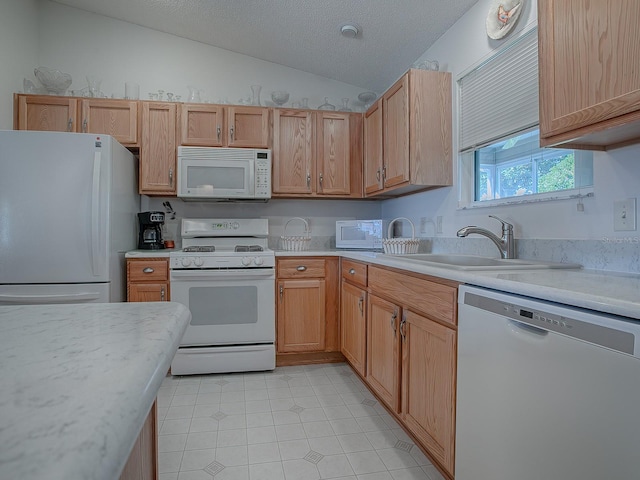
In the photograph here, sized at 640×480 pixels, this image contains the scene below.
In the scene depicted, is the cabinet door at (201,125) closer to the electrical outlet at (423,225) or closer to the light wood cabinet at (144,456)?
the electrical outlet at (423,225)

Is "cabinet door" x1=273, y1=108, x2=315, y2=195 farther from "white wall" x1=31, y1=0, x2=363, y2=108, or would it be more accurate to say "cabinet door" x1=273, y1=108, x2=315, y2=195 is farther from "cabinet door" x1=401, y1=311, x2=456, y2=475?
"cabinet door" x1=401, y1=311, x2=456, y2=475

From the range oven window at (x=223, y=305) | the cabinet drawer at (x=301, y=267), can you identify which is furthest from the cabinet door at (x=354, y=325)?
the range oven window at (x=223, y=305)

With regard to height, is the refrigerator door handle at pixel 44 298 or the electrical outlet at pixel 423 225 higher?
the electrical outlet at pixel 423 225

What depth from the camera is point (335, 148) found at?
329 centimetres

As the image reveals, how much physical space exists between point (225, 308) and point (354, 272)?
101cm

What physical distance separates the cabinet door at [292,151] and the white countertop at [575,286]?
6.14 feet

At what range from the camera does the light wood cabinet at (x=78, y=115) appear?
2859 mm

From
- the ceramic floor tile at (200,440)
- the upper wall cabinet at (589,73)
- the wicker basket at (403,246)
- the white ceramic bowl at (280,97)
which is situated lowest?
the ceramic floor tile at (200,440)

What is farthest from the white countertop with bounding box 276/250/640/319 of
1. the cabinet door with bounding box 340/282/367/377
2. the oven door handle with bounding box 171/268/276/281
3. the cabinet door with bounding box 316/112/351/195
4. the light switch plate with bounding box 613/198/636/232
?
the cabinet door with bounding box 316/112/351/195

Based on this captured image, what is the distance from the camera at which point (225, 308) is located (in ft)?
9.04

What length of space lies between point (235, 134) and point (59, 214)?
1431mm

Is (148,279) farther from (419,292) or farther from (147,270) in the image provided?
(419,292)

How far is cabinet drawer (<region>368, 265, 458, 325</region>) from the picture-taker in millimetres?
1439

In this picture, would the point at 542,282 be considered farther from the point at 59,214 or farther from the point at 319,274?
the point at 59,214
